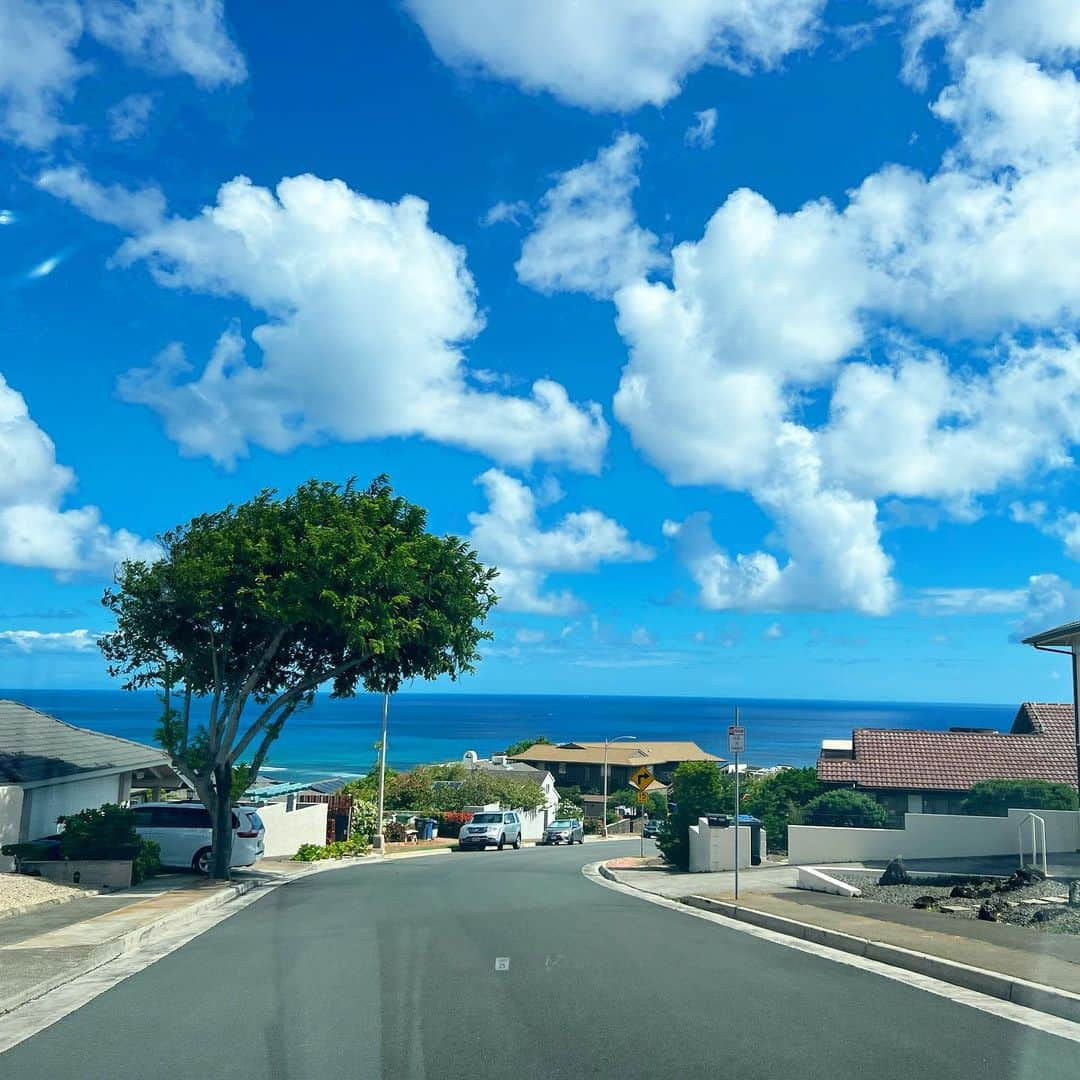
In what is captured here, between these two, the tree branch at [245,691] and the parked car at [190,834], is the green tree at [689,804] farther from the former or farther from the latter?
the tree branch at [245,691]

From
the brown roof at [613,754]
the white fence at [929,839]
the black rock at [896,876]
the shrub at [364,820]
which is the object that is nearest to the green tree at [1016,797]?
the white fence at [929,839]

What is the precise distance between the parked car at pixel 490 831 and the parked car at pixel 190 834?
774 inches

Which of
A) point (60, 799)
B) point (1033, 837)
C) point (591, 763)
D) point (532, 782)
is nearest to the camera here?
point (1033, 837)

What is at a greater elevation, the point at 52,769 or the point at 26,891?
the point at 52,769

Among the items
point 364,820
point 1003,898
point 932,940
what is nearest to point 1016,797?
point 1003,898

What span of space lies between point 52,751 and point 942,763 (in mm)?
28715

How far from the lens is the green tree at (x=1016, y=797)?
30.6 metres

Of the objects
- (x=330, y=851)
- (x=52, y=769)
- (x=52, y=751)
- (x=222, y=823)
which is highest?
(x=52, y=751)

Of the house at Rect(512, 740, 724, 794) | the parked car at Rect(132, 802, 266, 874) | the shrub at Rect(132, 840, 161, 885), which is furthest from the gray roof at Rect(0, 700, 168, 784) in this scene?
the house at Rect(512, 740, 724, 794)

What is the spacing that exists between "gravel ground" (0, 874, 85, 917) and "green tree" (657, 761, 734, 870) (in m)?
15.1

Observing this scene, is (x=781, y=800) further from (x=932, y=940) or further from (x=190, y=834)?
(x=932, y=940)

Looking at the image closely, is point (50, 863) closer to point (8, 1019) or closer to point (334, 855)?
point (8, 1019)

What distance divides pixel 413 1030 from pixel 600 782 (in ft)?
292

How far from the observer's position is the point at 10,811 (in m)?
23.2
